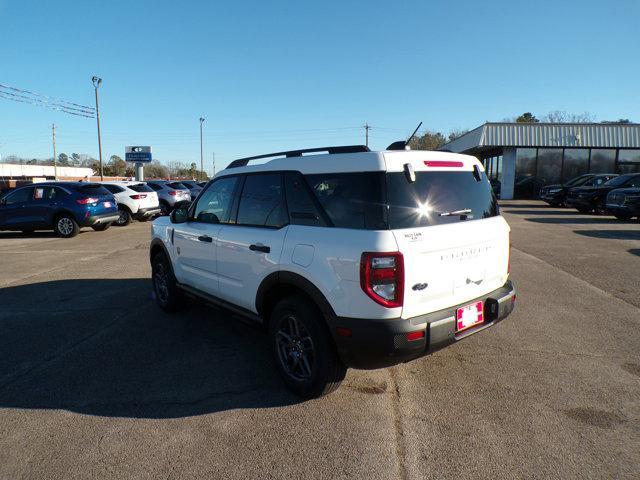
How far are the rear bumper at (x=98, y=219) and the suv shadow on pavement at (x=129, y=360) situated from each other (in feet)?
24.8

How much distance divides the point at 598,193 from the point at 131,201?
60.9 feet

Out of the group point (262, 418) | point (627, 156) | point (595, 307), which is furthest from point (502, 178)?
point (262, 418)

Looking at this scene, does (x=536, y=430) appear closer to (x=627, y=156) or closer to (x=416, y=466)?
(x=416, y=466)

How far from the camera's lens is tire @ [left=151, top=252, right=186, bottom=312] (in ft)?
17.3

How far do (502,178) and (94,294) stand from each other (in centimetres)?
2725

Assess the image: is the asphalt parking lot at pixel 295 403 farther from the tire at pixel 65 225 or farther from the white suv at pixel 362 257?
the tire at pixel 65 225

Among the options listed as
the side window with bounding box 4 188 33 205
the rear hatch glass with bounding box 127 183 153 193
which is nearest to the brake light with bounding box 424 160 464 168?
the side window with bounding box 4 188 33 205

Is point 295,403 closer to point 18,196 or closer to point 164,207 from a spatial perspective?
point 18,196

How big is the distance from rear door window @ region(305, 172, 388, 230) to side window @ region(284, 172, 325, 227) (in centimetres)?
9

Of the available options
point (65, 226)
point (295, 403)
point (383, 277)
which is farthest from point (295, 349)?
point (65, 226)

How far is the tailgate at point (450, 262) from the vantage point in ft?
9.27

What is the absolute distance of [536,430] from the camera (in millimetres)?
2881

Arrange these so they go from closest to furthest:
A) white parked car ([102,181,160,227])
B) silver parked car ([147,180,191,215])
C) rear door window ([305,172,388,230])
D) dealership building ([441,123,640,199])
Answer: rear door window ([305,172,388,230]) → white parked car ([102,181,160,227]) → silver parked car ([147,180,191,215]) → dealership building ([441,123,640,199])

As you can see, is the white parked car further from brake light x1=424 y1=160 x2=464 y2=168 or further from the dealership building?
the dealership building
